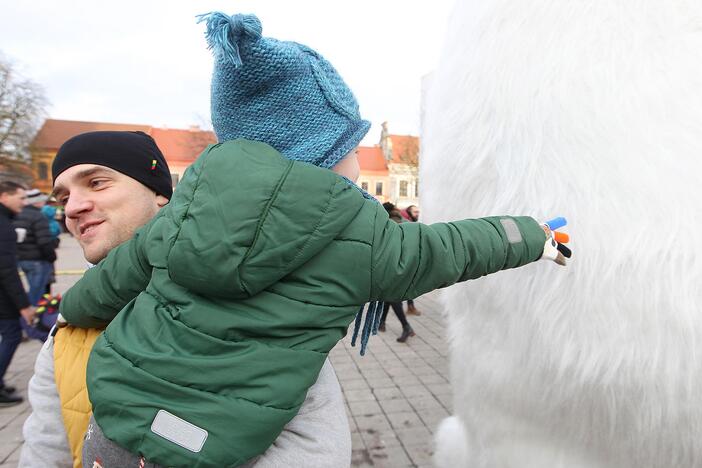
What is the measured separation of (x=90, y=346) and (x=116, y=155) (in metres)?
0.50

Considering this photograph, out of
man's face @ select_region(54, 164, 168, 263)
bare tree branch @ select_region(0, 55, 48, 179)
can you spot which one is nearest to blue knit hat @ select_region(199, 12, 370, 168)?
man's face @ select_region(54, 164, 168, 263)

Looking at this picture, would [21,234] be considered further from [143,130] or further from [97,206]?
[143,130]

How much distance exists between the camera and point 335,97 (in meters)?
0.94

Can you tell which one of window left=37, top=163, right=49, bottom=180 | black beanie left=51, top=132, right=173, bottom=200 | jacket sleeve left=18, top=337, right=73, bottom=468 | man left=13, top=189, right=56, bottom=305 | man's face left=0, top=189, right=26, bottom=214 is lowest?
window left=37, top=163, right=49, bottom=180

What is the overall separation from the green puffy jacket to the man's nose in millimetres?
419

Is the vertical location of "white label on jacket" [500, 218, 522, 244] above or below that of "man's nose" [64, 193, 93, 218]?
above

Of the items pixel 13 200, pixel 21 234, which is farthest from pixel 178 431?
pixel 21 234

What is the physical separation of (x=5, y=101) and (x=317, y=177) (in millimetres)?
31340

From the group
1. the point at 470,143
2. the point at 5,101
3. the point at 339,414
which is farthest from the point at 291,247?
the point at 5,101

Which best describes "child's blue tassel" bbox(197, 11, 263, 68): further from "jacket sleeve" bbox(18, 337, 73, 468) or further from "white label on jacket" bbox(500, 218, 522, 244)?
"jacket sleeve" bbox(18, 337, 73, 468)

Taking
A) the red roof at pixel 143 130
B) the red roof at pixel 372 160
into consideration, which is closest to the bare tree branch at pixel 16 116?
the red roof at pixel 143 130

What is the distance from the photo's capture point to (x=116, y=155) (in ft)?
3.98

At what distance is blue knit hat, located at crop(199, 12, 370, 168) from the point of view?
32.3 inches

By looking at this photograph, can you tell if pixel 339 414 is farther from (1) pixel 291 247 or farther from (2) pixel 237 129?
(2) pixel 237 129
